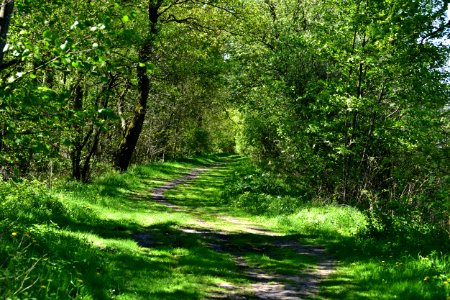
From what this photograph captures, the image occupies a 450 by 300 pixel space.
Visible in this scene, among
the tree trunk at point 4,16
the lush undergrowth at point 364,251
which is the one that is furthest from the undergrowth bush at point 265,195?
the tree trunk at point 4,16

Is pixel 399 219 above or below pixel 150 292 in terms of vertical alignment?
above

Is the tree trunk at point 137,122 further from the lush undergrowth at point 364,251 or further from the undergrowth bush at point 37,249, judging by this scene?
the undergrowth bush at point 37,249

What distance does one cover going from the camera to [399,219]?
1312 centimetres

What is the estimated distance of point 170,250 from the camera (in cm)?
1164

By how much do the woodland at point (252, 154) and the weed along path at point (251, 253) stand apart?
0.11 metres

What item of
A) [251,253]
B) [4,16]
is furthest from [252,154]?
[4,16]

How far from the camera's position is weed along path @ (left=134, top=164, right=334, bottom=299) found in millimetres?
9016

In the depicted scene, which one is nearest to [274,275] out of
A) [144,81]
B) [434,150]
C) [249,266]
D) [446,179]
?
[249,266]

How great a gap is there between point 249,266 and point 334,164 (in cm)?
996

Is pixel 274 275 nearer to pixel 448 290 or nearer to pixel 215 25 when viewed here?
pixel 448 290

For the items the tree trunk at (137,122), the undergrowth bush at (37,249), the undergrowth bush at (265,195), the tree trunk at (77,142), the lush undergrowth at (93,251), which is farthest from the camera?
the tree trunk at (137,122)

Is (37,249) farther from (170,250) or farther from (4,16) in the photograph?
(4,16)

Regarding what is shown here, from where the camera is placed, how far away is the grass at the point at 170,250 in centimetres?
743

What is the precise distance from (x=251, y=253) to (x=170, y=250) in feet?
7.44
